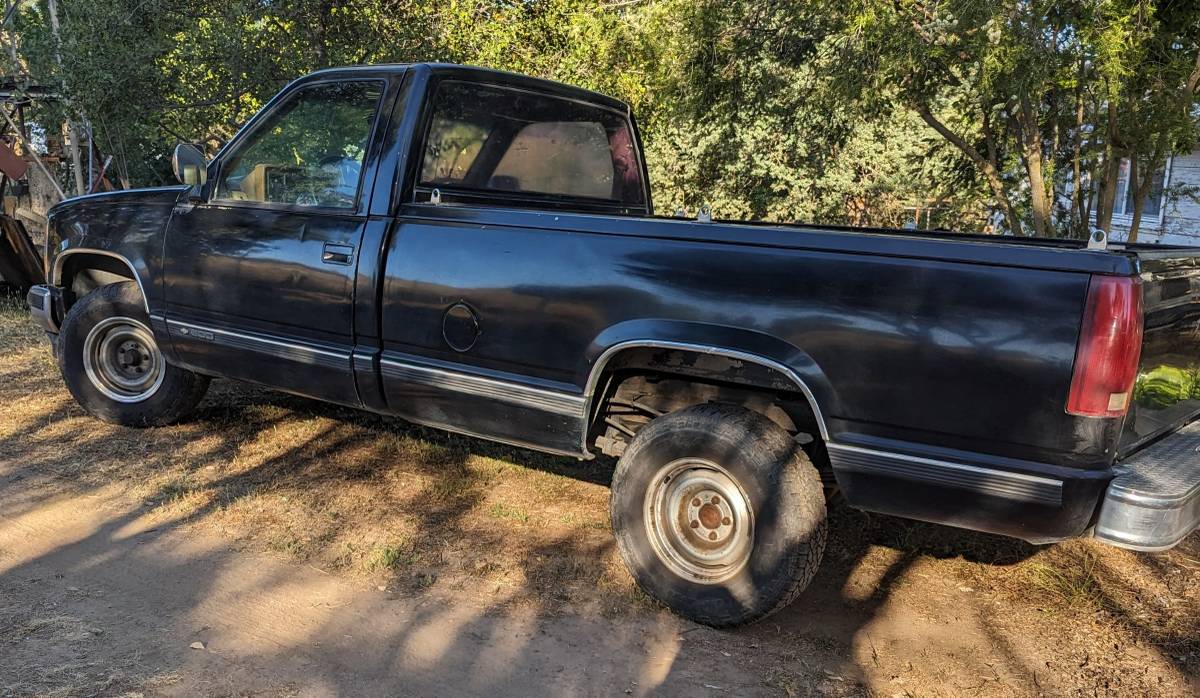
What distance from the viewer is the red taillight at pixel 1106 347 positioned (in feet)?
8.61

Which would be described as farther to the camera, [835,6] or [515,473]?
[835,6]

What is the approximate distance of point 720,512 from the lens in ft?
11.2

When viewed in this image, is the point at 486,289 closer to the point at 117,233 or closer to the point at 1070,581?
the point at 117,233

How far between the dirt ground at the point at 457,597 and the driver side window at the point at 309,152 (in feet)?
4.81

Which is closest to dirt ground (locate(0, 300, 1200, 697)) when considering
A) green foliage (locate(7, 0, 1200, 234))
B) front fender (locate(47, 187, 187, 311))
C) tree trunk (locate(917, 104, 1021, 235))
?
front fender (locate(47, 187, 187, 311))

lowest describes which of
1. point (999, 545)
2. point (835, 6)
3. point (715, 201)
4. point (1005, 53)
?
point (999, 545)

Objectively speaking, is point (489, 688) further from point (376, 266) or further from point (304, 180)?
point (304, 180)

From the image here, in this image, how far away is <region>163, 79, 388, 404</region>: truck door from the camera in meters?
4.20

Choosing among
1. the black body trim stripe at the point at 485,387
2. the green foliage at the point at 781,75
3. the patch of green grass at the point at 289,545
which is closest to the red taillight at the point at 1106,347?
the black body trim stripe at the point at 485,387

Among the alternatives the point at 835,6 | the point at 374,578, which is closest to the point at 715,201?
the point at 835,6

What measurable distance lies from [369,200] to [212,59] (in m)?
6.73

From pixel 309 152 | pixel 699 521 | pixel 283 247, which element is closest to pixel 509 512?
pixel 699 521

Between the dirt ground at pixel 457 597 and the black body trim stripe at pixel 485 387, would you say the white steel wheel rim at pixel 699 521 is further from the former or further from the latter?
the black body trim stripe at pixel 485 387

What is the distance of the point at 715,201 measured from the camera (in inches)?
601
